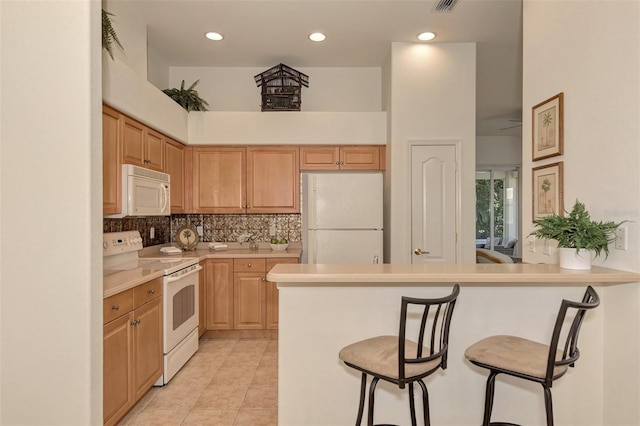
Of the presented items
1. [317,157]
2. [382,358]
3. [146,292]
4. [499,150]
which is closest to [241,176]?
[317,157]

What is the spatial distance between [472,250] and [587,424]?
1.86 metres

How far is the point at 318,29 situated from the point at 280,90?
34.7 inches

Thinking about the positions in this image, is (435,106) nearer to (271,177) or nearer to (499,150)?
(271,177)

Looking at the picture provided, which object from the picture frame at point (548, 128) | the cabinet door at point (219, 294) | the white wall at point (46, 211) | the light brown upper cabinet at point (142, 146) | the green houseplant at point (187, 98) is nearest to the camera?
the white wall at point (46, 211)

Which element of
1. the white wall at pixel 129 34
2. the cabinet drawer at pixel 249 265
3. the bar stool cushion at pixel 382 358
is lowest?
the bar stool cushion at pixel 382 358

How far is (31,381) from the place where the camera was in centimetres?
163

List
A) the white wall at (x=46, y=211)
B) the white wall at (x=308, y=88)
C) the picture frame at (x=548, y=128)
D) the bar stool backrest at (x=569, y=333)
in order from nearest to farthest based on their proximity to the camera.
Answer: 1. the bar stool backrest at (x=569, y=333)
2. the white wall at (x=46, y=211)
3. the picture frame at (x=548, y=128)
4. the white wall at (x=308, y=88)

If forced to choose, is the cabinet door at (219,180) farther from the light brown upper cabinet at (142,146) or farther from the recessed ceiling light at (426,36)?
the recessed ceiling light at (426,36)

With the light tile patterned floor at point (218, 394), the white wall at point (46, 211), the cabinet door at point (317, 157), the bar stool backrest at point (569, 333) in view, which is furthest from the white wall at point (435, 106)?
the white wall at point (46, 211)

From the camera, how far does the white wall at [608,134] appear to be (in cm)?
170

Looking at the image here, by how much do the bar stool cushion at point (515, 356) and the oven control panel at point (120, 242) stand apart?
8.47ft

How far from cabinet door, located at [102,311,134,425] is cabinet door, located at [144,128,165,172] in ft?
4.70

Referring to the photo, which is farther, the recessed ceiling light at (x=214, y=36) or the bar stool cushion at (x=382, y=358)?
the recessed ceiling light at (x=214, y=36)

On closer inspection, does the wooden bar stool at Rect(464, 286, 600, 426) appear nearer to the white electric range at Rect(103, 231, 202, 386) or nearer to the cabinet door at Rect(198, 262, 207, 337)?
the white electric range at Rect(103, 231, 202, 386)
